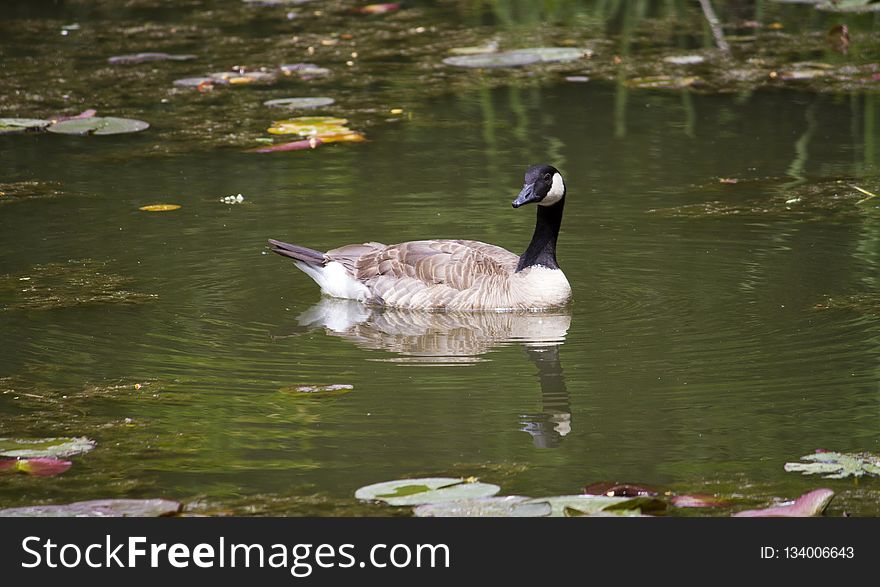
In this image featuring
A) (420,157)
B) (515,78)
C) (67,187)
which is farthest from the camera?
(515,78)

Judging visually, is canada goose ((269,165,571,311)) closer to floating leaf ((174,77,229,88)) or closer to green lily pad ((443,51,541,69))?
floating leaf ((174,77,229,88))

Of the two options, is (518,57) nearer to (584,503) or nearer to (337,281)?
(337,281)

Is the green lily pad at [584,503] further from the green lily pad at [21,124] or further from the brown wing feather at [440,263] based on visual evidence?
the green lily pad at [21,124]

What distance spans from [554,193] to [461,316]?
3.18ft

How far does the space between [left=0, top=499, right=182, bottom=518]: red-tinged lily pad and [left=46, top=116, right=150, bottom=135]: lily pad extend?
Result: 26.1ft

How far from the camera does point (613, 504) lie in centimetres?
549

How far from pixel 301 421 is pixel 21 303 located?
2.79 m

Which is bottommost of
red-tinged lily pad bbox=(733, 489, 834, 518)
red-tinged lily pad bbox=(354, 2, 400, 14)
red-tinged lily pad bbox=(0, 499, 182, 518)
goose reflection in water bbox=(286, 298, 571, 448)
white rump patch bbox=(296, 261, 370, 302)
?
goose reflection in water bbox=(286, 298, 571, 448)

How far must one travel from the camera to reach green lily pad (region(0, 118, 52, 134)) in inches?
518

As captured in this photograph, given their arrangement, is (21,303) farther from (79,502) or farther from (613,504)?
(613,504)

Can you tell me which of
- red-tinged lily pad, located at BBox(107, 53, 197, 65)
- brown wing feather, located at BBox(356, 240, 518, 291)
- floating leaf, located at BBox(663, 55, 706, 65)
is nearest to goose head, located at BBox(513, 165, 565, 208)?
brown wing feather, located at BBox(356, 240, 518, 291)

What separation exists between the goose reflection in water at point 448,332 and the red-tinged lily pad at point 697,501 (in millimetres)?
1543

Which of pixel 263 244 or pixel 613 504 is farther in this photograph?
pixel 263 244

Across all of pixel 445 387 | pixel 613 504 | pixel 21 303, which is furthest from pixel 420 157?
pixel 613 504
